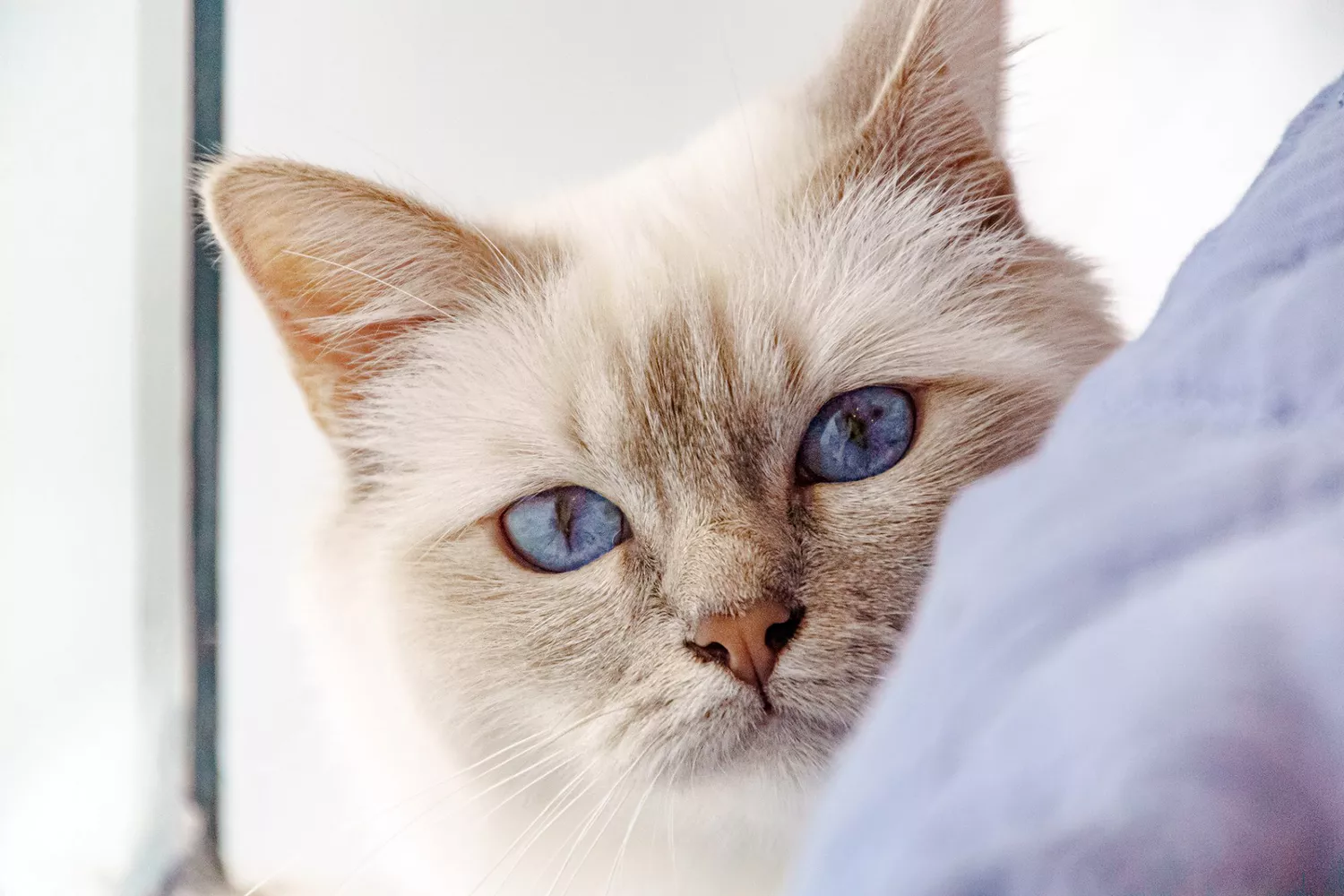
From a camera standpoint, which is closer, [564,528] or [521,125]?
[564,528]

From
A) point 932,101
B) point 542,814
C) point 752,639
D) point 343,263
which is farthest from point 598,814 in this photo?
point 932,101

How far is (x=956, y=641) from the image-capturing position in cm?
31

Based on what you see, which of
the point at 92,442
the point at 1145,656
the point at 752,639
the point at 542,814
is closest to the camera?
the point at 1145,656

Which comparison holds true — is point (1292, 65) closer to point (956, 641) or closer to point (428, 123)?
point (428, 123)

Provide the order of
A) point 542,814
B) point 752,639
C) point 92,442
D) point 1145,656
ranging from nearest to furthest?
point 1145,656, point 752,639, point 542,814, point 92,442

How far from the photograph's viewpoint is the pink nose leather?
2.11ft

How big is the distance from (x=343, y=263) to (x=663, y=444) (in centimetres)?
35

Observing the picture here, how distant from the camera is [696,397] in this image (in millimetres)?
734

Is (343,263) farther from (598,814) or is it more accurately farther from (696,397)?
(598,814)

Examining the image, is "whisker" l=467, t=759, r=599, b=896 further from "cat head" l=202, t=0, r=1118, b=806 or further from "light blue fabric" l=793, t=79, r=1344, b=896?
"light blue fabric" l=793, t=79, r=1344, b=896

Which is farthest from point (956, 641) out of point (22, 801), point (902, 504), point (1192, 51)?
point (1192, 51)

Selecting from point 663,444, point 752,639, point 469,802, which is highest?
point 663,444

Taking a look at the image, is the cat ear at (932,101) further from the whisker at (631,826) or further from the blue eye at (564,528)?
the whisker at (631,826)

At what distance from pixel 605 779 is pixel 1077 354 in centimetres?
53
